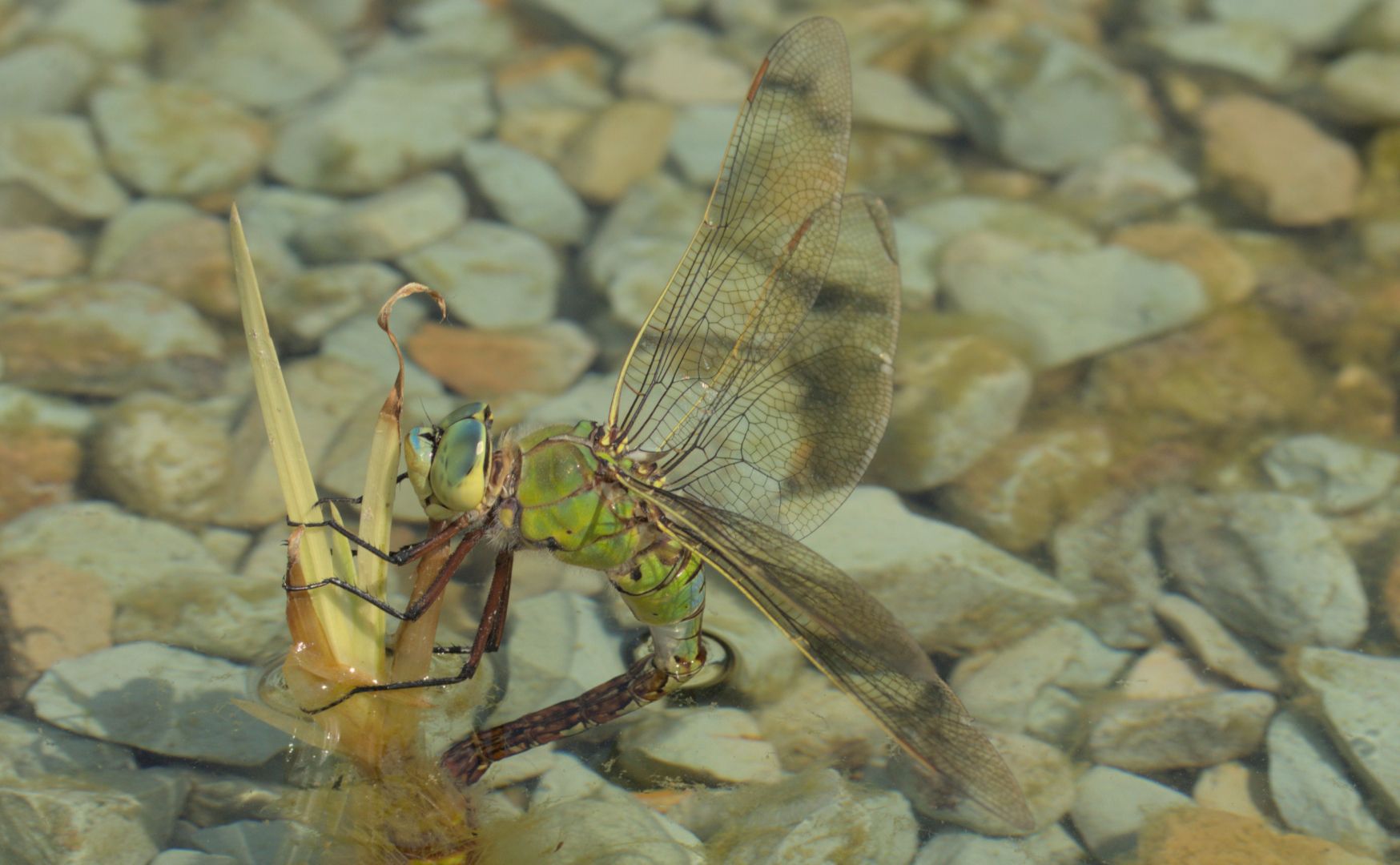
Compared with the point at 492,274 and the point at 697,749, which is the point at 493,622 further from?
the point at 492,274

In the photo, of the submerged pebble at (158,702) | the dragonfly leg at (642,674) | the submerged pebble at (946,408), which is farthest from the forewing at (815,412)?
the submerged pebble at (158,702)

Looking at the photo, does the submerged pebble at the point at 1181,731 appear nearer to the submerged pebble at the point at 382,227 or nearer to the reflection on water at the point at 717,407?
the reflection on water at the point at 717,407

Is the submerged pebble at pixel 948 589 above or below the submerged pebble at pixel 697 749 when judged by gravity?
above

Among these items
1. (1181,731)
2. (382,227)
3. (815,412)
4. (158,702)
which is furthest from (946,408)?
(158,702)

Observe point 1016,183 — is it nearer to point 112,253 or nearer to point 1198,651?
point 1198,651

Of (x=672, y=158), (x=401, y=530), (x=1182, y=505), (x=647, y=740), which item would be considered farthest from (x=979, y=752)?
(x=672, y=158)

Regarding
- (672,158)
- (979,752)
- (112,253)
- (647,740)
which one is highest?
(672,158)
